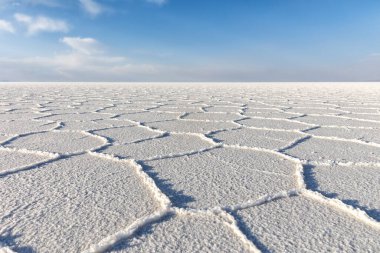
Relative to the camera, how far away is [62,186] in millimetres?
1250

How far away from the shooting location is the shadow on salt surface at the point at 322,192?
1.05 m

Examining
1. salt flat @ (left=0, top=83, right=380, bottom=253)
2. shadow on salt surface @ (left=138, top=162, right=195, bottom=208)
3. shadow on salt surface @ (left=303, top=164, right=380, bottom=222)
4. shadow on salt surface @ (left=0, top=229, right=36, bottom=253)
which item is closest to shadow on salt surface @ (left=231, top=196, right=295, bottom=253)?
salt flat @ (left=0, top=83, right=380, bottom=253)

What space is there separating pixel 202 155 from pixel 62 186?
2.31 ft

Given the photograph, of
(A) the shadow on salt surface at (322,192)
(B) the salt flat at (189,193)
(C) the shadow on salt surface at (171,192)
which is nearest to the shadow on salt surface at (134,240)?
(B) the salt flat at (189,193)

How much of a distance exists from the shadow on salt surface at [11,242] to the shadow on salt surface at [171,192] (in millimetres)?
432

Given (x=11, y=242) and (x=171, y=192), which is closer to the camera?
(x=11, y=242)

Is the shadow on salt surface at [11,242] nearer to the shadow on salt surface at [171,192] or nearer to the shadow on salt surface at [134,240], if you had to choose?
the shadow on salt surface at [134,240]

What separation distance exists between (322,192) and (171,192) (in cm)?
52

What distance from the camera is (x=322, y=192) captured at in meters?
1.21

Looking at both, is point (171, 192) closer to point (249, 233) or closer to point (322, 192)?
point (249, 233)

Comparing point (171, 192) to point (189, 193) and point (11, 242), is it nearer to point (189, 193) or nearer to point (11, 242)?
point (189, 193)

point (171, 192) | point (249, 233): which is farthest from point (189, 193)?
point (249, 233)

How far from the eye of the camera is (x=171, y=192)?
121 cm

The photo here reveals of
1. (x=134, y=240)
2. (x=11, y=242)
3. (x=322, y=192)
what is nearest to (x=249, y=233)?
(x=134, y=240)
